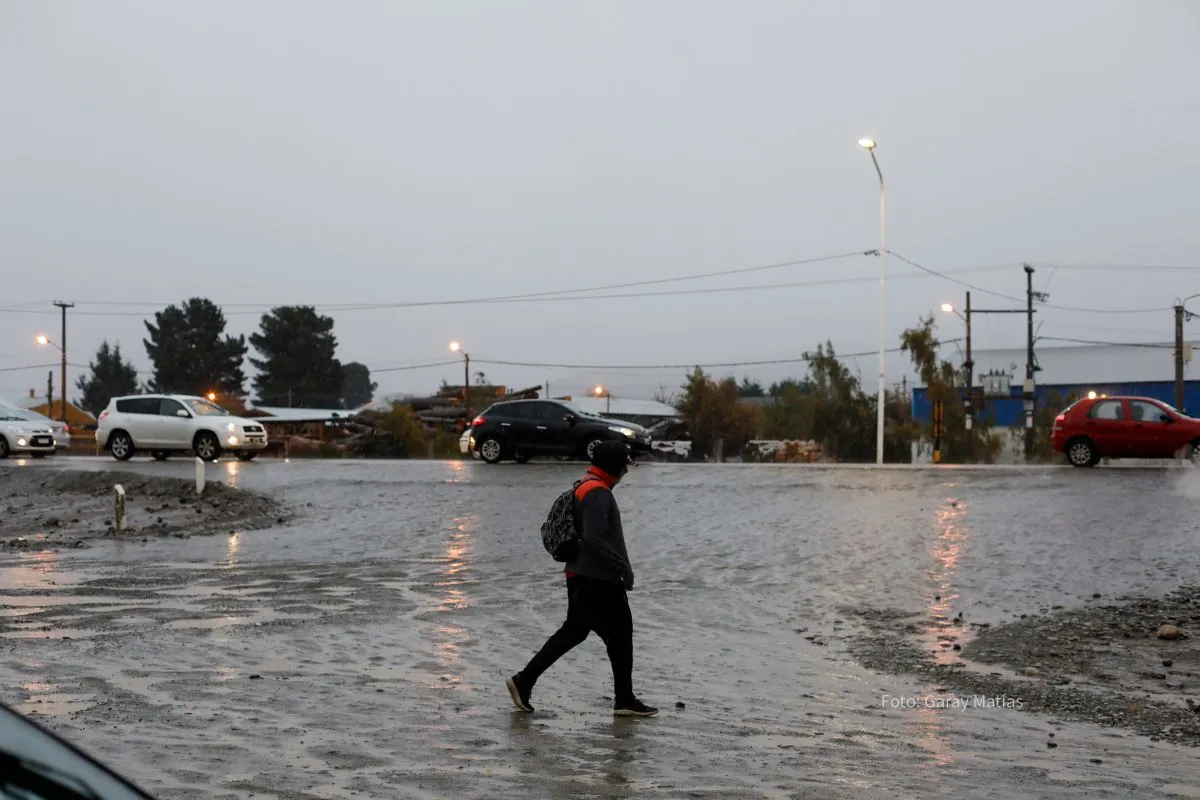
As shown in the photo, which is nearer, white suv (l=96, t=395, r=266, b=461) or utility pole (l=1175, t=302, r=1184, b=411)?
white suv (l=96, t=395, r=266, b=461)

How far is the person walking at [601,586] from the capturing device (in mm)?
7797

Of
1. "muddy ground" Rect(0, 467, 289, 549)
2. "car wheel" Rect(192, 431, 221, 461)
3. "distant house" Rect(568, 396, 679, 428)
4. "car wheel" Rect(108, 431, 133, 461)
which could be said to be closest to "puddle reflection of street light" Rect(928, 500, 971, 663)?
"muddy ground" Rect(0, 467, 289, 549)

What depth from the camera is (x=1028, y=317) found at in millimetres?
63906

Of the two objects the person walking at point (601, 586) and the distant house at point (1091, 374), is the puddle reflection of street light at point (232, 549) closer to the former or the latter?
the person walking at point (601, 586)

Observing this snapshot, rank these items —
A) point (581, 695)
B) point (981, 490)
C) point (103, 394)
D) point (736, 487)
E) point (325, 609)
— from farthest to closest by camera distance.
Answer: point (103, 394)
point (736, 487)
point (981, 490)
point (325, 609)
point (581, 695)

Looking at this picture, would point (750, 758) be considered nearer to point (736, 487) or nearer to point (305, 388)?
point (736, 487)

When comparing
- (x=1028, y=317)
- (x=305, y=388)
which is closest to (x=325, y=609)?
(x=1028, y=317)

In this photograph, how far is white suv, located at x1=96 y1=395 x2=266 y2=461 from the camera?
33.0 m

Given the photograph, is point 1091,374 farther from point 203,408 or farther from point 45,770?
point 45,770

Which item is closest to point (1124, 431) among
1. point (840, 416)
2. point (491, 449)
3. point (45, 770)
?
point (491, 449)

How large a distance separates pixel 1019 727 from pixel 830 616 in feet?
15.1

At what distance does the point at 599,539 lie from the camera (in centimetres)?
776

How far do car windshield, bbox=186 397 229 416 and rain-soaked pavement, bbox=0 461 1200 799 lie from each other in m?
12.2

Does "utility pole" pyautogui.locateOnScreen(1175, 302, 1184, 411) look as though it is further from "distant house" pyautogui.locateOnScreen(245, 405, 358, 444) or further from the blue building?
"distant house" pyautogui.locateOnScreen(245, 405, 358, 444)
